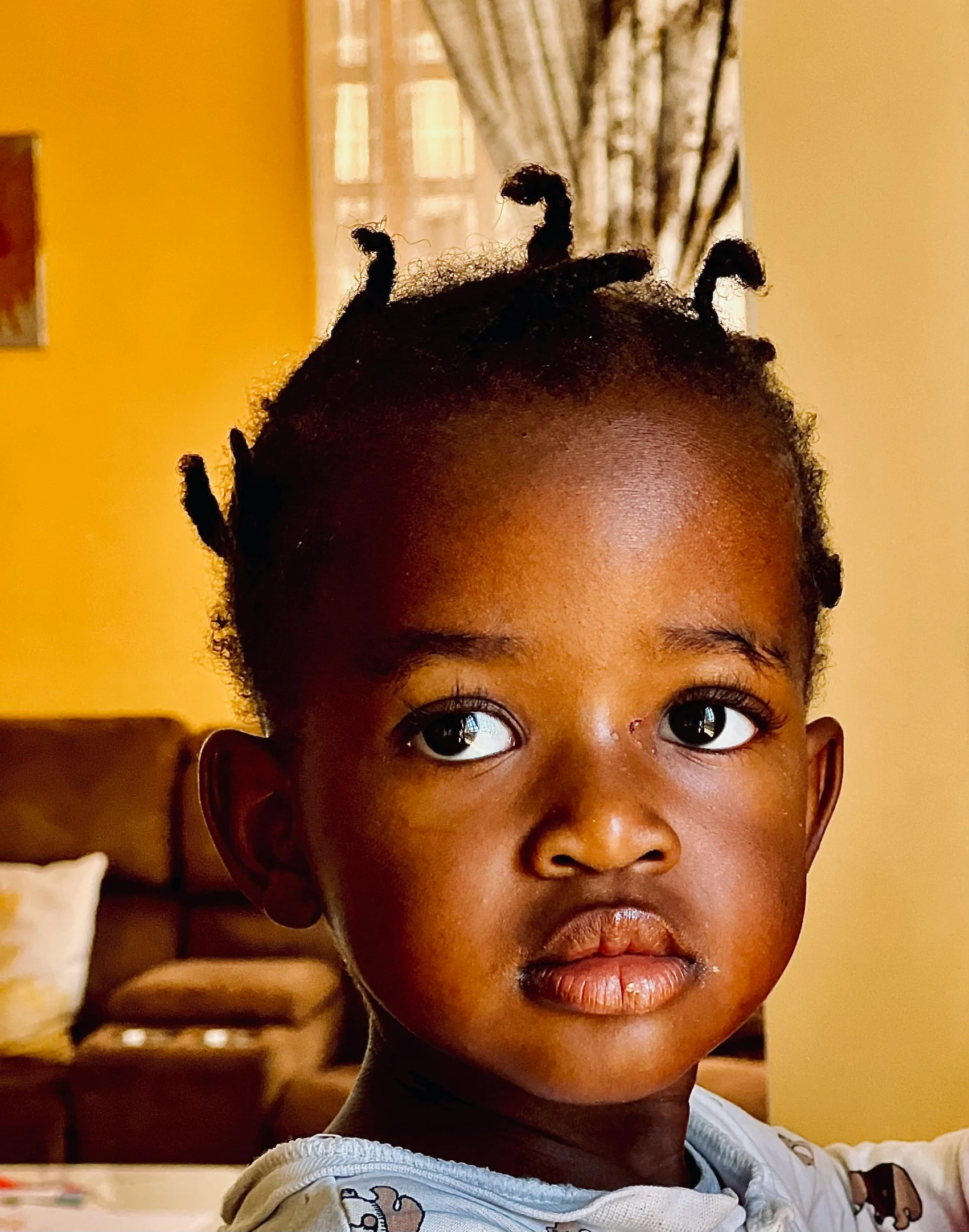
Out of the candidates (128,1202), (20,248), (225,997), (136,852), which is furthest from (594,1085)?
(20,248)

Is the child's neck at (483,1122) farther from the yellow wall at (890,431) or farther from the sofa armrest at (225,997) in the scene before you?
the sofa armrest at (225,997)

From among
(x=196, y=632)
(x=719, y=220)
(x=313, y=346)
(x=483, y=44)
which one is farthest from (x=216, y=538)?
(x=196, y=632)

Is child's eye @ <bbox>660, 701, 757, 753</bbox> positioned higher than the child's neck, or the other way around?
child's eye @ <bbox>660, 701, 757, 753</bbox>

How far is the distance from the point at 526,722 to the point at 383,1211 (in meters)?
0.20

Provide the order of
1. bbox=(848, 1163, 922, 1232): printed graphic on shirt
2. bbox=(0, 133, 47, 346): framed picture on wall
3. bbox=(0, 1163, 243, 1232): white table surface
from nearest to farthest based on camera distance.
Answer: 1. bbox=(848, 1163, 922, 1232): printed graphic on shirt
2. bbox=(0, 1163, 243, 1232): white table surface
3. bbox=(0, 133, 47, 346): framed picture on wall

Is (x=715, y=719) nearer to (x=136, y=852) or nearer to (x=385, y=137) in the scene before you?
(x=136, y=852)

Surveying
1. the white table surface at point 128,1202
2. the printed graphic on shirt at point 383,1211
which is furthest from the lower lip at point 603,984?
the white table surface at point 128,1202

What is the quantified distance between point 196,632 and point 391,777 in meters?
2.44

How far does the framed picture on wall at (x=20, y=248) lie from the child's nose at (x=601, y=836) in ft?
8.71

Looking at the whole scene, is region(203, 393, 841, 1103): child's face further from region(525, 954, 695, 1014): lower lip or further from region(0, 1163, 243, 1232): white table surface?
region(0, 1163, 243, 1232): white table surface

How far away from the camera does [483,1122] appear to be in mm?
610

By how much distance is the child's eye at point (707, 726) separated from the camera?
1.81 ft

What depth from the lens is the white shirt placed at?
0.56 metres

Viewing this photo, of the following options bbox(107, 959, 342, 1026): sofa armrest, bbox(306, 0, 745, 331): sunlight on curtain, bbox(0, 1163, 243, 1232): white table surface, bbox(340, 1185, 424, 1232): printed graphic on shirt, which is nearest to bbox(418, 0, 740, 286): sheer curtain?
bbox(306, 0, 745, 331): sunlight on curtain
